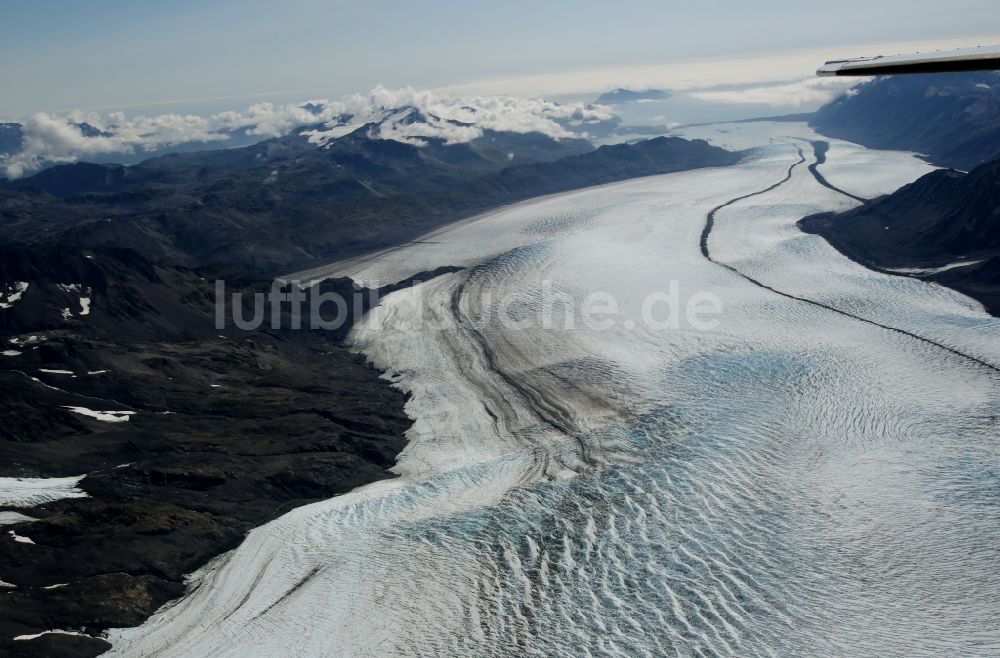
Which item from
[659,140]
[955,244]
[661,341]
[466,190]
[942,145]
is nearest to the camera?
[661,341]

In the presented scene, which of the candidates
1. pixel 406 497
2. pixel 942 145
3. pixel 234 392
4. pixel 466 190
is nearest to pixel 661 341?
pixel 406 497

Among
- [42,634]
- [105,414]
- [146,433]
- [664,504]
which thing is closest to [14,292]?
[105,414]

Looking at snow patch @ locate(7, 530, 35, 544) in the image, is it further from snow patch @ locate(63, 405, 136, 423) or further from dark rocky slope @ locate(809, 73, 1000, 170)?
dark rocky slope @ locate(809, 73, 1000, 170)

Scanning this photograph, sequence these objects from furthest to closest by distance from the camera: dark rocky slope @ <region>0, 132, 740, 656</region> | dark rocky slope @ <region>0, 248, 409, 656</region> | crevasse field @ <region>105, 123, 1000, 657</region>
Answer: dark rocky slope @ <region>0, 132, 740, 656</region> → dark rocky slope @ <region>0, 248, 409, 656</region> → crevasse field @ <region>105, 123, 1000, 657</region>

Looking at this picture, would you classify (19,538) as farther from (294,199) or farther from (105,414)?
(294,199)

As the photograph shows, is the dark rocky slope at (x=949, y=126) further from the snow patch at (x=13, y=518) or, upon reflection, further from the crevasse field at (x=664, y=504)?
the snow patch at (x=13, y=518)

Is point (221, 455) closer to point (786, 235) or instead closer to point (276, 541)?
point (276, 541)

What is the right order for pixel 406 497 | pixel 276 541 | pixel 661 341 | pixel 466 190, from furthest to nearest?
pixel 466 190
pixel 661 341
pixel 406 497
pixel 276 541

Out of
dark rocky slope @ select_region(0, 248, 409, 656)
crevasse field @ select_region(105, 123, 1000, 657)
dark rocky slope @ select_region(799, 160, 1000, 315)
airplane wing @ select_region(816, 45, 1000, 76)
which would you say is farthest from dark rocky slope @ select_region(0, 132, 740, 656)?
dark rocky slope @ select_region(799, 160, 1000, 315)
